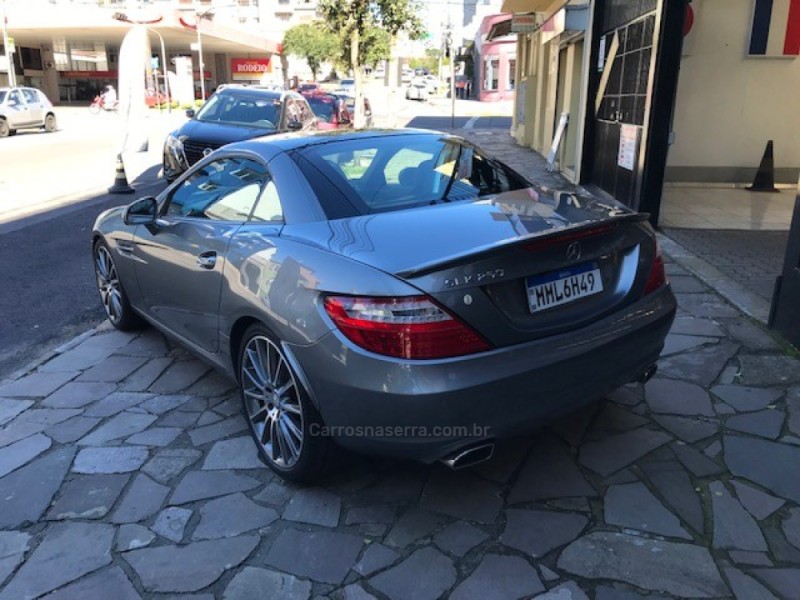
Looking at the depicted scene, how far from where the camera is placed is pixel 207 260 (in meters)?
3.69

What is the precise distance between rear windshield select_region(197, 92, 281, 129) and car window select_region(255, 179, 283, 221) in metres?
8.74

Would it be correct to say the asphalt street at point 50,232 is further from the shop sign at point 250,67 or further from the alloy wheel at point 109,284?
the shop sign at point 250,67

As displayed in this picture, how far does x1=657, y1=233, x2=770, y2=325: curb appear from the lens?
211 inches

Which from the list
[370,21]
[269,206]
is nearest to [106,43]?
[370,21]

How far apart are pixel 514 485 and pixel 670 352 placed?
6.48ft

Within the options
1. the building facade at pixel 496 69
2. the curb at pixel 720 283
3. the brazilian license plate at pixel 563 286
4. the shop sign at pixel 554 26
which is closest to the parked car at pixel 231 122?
the shop sign at pixel 554 26

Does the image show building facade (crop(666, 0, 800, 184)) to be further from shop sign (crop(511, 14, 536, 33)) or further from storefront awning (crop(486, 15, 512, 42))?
storefront awning (crop(486, 15, 512, 42))

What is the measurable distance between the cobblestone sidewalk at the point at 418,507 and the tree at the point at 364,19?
16.9 meters

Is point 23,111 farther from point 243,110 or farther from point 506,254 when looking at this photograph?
point 506,254

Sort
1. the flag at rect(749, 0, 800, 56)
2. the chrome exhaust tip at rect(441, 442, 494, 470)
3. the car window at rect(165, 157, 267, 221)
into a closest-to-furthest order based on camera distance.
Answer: the chrome exhaust tip at rect(441, 442, 494, 470) < the car window at rect(165, 157, 267, 221) < the flag at rect(749, 0, 800, 56)

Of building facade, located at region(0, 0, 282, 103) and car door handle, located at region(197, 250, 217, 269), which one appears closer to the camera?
A: car door handle, located at region(197, 250, 217, 269)

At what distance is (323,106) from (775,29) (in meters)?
10.8

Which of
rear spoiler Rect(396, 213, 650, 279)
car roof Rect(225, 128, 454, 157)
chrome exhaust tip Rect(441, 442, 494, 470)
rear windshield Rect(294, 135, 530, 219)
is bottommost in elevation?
chrome exhaust tip Rect(441, 442, 494, 470)

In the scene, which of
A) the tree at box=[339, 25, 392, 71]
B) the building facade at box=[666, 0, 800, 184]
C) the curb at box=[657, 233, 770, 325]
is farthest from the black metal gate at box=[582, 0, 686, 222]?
the tree at box=[339, 25, 392, 71]
